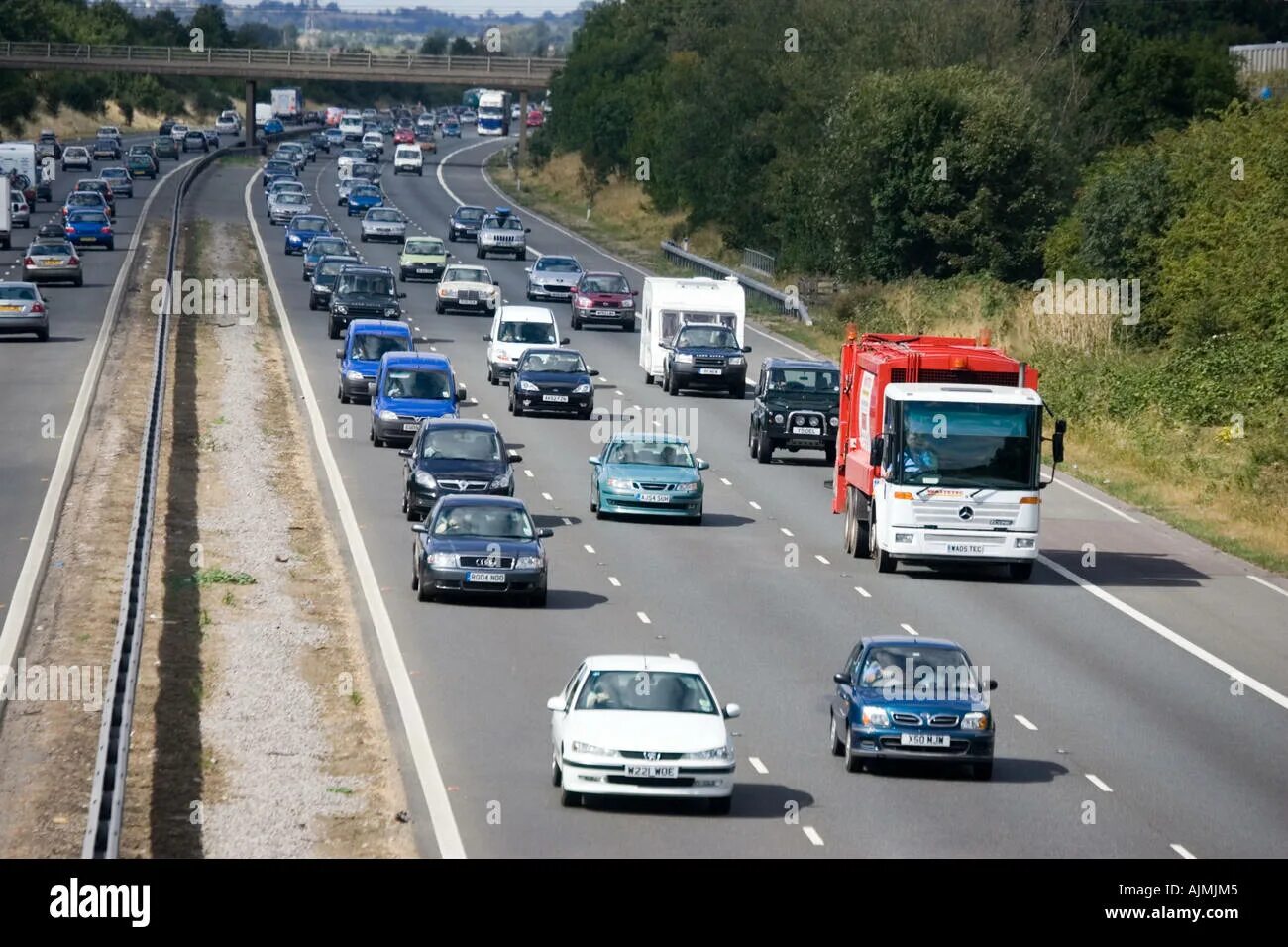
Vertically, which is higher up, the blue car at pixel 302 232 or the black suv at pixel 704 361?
the blue car at pixel 302 232

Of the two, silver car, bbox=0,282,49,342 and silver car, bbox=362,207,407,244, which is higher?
silver car, bbox=362,207,407,244

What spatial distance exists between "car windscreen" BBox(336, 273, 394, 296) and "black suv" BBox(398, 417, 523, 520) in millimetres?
23854

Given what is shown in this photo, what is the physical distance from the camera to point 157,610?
1136 inches

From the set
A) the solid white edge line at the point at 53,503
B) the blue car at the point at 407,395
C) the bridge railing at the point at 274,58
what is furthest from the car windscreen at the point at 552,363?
the bridge railing at the point at 274,58

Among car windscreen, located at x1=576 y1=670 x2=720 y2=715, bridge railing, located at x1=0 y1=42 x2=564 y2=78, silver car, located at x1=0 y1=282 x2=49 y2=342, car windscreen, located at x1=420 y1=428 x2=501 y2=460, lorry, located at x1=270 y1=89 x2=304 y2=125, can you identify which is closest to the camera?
car windscreen, located at x1=576 y1=670 x2=720 y2=715

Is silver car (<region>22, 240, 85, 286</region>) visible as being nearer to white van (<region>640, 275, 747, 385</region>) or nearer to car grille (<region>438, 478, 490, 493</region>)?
white van (<region>640, 275, 747, 385</region>)

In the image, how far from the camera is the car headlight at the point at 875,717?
21.2 m

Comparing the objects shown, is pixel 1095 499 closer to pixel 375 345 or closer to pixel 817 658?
pixel 375 345

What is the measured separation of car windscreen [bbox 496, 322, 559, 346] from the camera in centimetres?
5344

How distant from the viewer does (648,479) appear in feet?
120

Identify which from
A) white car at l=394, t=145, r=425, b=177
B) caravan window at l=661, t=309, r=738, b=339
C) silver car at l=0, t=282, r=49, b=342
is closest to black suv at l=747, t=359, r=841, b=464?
caravan window at l=661, t=309, r=738, b=339

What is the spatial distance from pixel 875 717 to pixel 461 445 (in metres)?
16.0

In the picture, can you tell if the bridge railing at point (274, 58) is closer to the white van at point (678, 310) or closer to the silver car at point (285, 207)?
the silver car at point (285, 207)

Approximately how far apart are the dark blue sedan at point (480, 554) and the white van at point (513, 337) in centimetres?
2332
